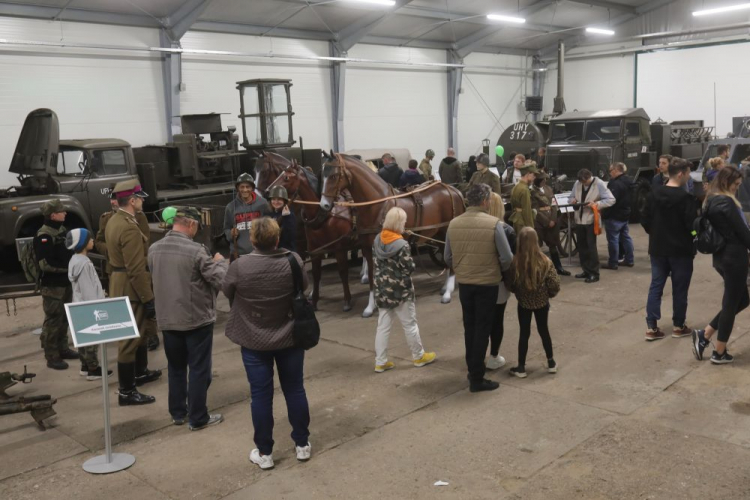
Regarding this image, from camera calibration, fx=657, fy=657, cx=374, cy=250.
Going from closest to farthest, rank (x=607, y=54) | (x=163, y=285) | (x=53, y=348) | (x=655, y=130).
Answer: (x=163, y=285) → (x=53, y=348) → (x=655, y=130) → (x=607, y=54)

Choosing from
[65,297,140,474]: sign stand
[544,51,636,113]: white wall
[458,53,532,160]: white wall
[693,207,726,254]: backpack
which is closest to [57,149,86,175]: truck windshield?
[65,297,140,474]: sign stand

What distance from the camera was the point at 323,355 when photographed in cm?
714

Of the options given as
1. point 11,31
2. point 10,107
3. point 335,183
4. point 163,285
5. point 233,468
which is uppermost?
point 11,31

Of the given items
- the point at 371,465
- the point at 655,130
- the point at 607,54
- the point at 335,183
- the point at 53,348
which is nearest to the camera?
the point at 371,465

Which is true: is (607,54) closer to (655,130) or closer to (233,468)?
(655,130)

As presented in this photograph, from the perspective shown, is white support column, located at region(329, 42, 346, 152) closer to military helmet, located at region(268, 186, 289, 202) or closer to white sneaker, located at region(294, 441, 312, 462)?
military helmet, located at region(268, 186, 289, 202)

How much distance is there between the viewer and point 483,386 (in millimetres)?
5840

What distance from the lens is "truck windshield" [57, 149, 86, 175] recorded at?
11.5 metres

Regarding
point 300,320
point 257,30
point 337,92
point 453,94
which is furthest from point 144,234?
point 453,94

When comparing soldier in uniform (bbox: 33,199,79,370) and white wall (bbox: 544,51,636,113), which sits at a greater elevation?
white wall (bbox: 544,51,636,113)

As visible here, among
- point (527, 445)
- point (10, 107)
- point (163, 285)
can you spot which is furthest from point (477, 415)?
point (10, 107)

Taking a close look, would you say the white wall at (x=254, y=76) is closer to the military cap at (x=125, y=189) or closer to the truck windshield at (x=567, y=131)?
the truck windshield at (x=567, y=131)

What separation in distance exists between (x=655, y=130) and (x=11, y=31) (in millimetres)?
15778

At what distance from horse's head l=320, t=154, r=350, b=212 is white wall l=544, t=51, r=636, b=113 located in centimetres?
2257
